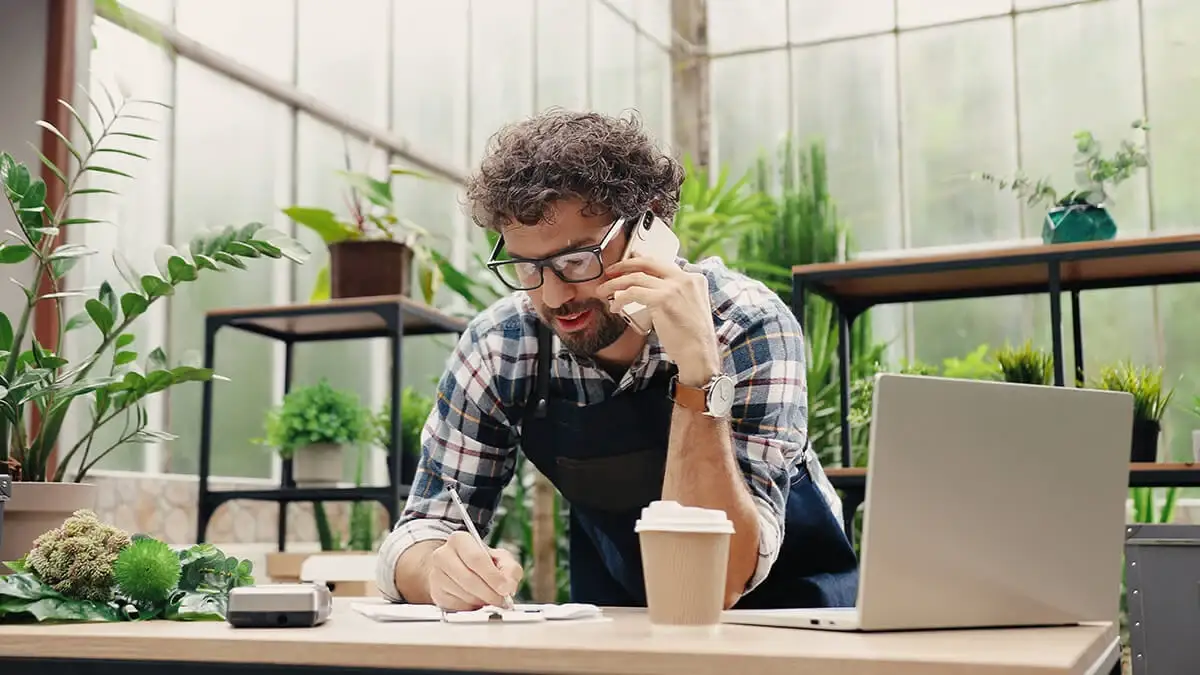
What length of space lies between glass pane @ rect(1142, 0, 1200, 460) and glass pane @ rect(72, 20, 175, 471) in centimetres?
487

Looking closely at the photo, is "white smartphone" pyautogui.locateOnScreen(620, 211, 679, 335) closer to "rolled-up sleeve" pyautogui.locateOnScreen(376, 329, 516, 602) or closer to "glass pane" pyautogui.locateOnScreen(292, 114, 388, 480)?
"rolled-up sleeve" pyautogui.locateOnScreen(376, 329, 516, 602)

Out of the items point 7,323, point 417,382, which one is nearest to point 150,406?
point 417,382

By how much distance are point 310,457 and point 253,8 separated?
1.80 meters

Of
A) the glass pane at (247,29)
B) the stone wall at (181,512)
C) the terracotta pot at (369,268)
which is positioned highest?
the glass pane at (247,29)

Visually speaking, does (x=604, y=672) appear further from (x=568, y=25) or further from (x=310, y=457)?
(x=568, y=25)

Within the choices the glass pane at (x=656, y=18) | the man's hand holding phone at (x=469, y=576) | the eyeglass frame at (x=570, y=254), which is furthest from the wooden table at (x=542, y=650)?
the glass pane at (x=656, y=18)

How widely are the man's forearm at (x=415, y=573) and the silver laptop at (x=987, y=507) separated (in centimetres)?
60

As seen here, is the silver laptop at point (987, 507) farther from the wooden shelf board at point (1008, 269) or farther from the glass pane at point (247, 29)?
the glass pane at point (247, 29)

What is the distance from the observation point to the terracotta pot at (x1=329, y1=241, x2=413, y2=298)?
370 cm

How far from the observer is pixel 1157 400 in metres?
3.05

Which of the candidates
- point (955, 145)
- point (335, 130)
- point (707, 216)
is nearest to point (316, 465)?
point (335, 130)

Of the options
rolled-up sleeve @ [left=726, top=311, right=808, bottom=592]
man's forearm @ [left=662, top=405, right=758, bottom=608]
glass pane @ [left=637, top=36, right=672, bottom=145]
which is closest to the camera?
man's forearm @ [left=662, top=405, right=758, bottom=608]

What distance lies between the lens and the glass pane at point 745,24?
761 centimetres

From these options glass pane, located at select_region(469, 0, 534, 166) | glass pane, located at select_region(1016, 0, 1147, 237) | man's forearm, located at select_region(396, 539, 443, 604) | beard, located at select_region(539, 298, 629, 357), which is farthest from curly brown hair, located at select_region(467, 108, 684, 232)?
glass pane, located at select_region(1016, 0, 1147, 237)
